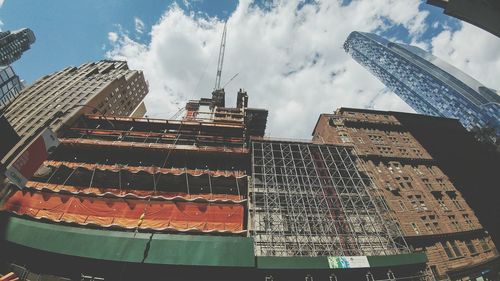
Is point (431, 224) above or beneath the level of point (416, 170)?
beneath

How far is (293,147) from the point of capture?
33.2m

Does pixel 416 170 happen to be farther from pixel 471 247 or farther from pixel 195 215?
pixel 195 215

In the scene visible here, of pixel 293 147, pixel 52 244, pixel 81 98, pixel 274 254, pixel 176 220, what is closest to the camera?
pixel 52 244

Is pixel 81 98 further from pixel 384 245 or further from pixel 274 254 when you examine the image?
pixel 384 245

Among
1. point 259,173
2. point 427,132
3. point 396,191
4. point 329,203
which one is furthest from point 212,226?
point 427,132

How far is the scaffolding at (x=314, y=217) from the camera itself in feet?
71.9

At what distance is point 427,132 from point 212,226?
4759 centimetres

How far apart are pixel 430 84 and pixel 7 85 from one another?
157 m

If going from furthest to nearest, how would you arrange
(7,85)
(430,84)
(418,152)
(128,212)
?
(430,84) < (7,85) < (418,152) < (128,212)

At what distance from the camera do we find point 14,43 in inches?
4715

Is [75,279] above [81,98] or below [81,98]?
below

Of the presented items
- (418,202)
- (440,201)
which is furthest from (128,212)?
(440,201)

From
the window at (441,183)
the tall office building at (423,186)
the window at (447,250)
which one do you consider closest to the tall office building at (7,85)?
the tall office building at (423,186)

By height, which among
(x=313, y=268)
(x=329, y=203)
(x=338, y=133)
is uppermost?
(x=338, y=133)
